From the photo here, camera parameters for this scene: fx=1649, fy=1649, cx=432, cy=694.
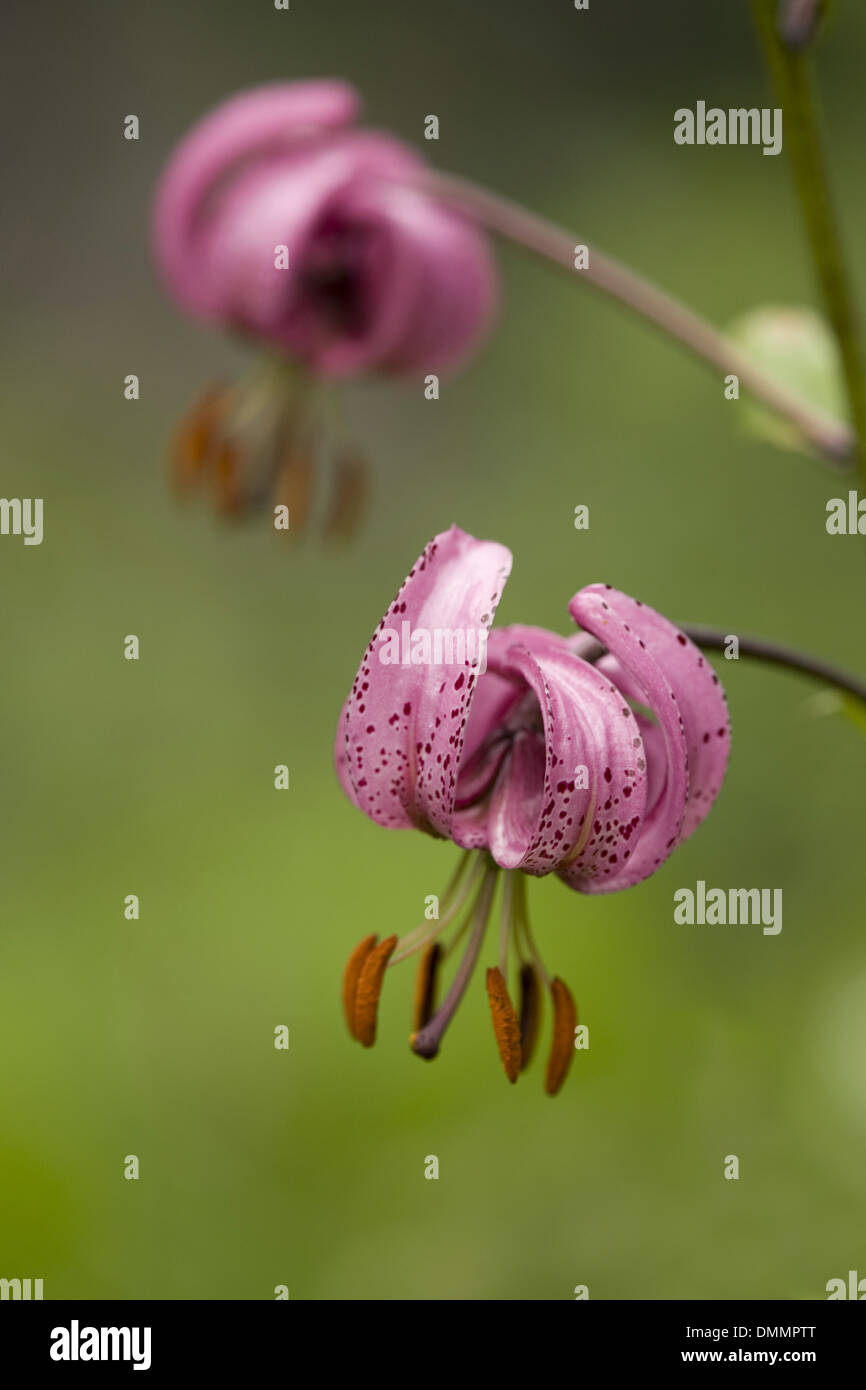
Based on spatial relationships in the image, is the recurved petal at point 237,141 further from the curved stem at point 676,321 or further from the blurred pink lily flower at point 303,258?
the curved stem at point 676,321

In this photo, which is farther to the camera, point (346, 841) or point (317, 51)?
point (317, 51)

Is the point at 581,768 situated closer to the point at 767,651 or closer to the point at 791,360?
the point at 767,651

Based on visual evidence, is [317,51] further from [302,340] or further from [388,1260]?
[388,1260]

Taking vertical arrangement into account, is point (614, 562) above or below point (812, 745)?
above
